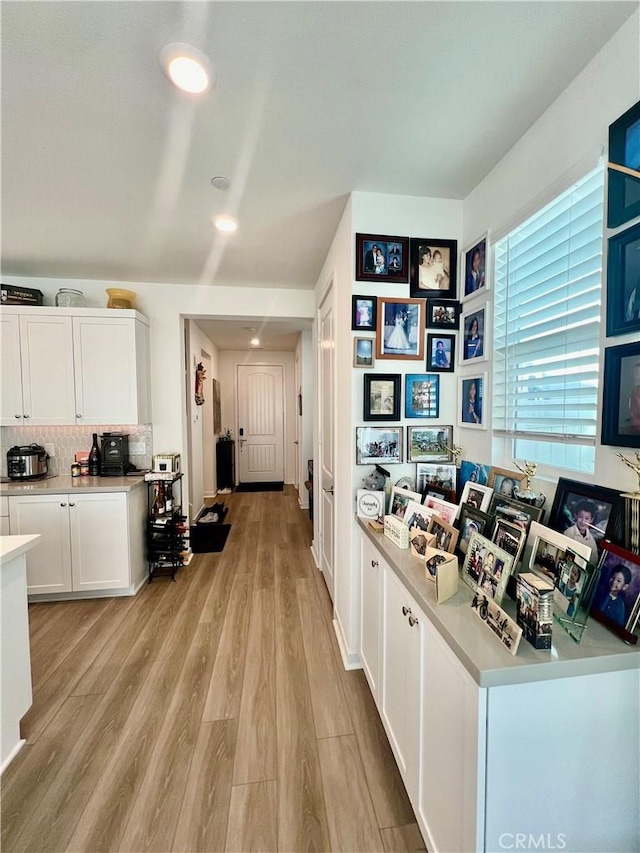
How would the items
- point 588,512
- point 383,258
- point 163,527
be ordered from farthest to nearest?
point 163,527
point 383,258
point 588,512

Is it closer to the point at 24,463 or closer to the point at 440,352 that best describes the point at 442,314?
the point at 440,352

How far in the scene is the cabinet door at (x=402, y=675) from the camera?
3.75 ft

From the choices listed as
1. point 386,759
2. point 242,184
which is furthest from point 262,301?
point 386,759

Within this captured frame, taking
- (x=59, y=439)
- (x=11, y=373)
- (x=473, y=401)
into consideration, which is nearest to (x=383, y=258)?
(x=473, y=401)

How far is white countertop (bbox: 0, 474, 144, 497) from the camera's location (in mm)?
2524

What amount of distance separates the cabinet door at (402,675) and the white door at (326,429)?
3.46 feet

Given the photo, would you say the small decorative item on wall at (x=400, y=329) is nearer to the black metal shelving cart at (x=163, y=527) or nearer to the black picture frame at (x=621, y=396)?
the black picture frame at (x=621, y=396)

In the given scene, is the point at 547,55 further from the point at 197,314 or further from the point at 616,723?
the point at 197,314

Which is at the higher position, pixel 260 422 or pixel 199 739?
pixel 260 422

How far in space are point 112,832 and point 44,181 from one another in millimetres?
2779

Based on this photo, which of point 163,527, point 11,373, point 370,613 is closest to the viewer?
point 370,613

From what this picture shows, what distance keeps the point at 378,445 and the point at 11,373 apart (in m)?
2.97

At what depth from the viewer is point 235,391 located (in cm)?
635

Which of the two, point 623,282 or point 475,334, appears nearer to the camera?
point 623,282
